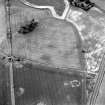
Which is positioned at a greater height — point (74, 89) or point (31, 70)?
point (31, 70)

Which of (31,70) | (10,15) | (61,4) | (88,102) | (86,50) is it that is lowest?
(88,102)

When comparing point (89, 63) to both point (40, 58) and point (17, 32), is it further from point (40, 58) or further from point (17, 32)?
point (17, 32)

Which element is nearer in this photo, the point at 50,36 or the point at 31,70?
the point at 31,70

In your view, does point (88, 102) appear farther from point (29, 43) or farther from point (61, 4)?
point (61, 4)

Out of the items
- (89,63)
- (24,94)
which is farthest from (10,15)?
(89,63)

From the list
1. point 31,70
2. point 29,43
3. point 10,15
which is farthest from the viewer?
point 10,15

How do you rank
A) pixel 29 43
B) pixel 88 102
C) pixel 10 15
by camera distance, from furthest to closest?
pixel 10 15, pixel 29 43, pixel 88 102

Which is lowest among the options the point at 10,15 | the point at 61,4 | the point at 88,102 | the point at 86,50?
the point at 88,102

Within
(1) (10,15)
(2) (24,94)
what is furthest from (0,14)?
(2) (24,94)

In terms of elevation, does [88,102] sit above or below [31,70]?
below
